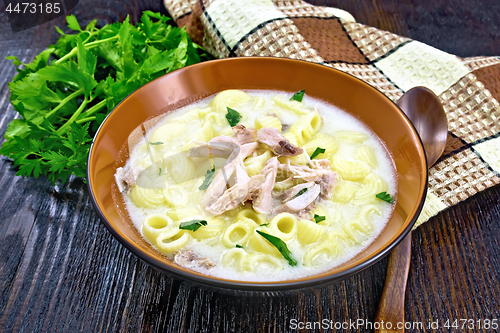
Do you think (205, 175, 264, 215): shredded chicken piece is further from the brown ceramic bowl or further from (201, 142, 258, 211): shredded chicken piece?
the brown ceramic bowl

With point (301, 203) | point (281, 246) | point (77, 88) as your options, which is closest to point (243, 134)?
point (301, 203)

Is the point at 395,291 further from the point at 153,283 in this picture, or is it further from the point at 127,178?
the point at 127,178

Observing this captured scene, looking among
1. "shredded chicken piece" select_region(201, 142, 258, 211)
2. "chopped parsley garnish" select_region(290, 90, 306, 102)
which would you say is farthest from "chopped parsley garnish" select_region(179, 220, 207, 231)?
"chopped parsley garnish" select_region(290, 90, 306, 102)

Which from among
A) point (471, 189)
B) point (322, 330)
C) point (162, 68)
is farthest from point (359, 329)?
point (162, 68)

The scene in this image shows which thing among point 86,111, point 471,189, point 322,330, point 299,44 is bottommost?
point 322,330

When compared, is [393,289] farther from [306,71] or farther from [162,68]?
[162,68]

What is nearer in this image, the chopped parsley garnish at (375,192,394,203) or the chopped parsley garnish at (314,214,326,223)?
the chopped parsley garnish at (314,214,326,223)

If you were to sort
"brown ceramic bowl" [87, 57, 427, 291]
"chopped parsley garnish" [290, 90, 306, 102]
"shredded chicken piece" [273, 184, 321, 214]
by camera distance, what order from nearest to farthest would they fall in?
"brown ceramic bowl" [87, 57, 427, 291] < "shredded chicken piece" [273, 184, 321, 214] < "chopped parsley garnish" [290, 90, 306, 102]
